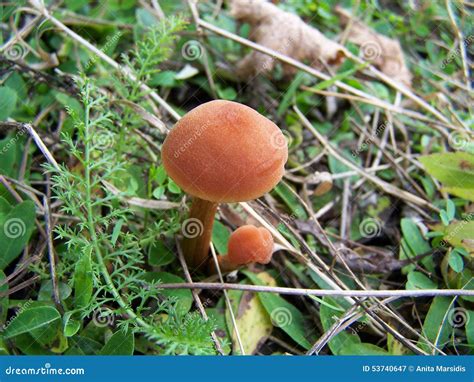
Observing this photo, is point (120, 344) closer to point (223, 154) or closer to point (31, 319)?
point (31, 319)

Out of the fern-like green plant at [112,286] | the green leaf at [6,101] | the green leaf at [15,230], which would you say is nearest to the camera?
the fern-like green plant at [112,286]

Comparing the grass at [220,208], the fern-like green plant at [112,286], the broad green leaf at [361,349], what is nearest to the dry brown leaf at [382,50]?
the grass at [220,208]

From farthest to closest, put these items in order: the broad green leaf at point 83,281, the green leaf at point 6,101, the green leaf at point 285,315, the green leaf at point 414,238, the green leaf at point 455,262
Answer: the green leaf at point 414,238, the green leaf at point 6,101, the green leaf at point 455,262, the green leaf at point 285,315, the broad green leaf at point 83,281

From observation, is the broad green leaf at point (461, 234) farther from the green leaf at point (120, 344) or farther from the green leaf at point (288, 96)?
the green leaf at point (120, 344)

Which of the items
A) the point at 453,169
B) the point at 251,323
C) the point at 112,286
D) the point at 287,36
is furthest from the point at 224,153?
the point at 287,36

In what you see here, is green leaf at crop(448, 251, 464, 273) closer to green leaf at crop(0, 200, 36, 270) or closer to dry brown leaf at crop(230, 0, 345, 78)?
dry brown leaf at crop(230, 0, 345, 78)

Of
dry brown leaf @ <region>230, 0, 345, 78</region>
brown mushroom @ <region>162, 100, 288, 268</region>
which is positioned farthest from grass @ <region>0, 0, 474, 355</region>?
brown mushroom @ <region>162, 100, 288, 268</region>
